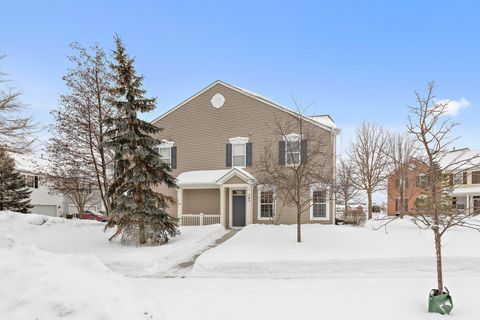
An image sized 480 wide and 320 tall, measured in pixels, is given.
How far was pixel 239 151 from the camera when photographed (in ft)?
60.0

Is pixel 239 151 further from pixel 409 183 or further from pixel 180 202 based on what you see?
pixel 409 183

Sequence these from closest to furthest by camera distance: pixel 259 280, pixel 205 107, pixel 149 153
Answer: pixel 259 280 → pixel 149 153 → pixel 205 107

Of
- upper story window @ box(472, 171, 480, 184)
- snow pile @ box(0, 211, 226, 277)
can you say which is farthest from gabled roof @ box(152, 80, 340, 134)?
upper story window @ box(472, 171, 480, 184)

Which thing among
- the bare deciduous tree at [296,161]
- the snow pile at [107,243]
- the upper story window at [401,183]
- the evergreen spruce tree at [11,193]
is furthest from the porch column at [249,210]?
the evergreen spruce tree at [11,193]

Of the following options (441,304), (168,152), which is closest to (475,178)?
(168,152)

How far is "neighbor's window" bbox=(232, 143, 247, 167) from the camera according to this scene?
18.2 m

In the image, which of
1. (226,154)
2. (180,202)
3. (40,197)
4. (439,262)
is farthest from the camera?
(40,197)

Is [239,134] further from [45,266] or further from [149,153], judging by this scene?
[45,266]

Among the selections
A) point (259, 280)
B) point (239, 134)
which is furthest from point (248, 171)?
point (259, 280)

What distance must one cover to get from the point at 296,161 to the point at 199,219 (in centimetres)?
676

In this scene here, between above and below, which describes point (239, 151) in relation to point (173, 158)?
above

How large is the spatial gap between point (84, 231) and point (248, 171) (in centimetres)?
946

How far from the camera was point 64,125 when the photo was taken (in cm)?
1611

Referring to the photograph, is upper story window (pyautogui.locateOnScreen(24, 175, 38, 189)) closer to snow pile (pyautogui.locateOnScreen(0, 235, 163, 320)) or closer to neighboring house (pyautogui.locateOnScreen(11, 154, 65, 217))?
neighboring house (pyautogui.locateOnScreen(11, 154, 65, 217))
